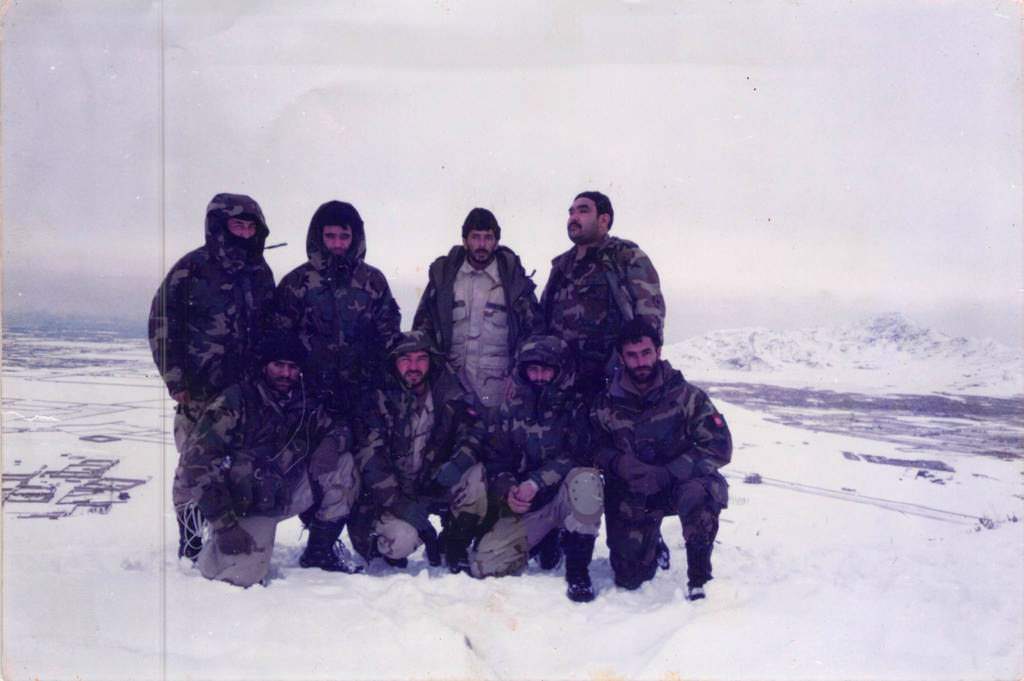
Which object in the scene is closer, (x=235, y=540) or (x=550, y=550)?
(x=235, y=540)

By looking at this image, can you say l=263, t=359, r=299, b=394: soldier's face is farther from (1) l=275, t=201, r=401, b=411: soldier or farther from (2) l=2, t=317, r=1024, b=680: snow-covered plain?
(2) l=2, t=317, r=1024, b=680: snow-covered plain

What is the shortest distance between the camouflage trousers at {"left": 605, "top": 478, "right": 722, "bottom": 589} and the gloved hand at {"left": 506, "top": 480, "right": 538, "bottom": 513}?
348 millimetres

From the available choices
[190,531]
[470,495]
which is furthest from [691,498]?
[190,531]

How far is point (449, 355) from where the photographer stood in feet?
10.7

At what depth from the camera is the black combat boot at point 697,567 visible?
117 inches

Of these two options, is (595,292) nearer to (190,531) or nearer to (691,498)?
(691,498)

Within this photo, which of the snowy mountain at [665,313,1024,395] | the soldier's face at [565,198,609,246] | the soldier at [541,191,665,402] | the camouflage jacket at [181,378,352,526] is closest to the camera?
the camouflage jacket at [181,378,352,526]

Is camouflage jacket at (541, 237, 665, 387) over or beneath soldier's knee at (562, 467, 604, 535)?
over

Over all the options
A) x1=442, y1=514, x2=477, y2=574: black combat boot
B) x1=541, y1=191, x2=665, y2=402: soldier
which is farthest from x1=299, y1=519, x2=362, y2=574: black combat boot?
x1=541, y1=191, x2=665, y2=402: soldier

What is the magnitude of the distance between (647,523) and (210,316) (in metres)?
2.18

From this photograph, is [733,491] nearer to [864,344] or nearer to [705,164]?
[864,344]

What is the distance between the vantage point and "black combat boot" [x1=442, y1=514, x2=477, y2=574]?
309 centimetres

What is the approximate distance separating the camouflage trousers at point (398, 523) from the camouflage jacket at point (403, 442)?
6 cm

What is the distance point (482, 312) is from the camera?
3.28 m
